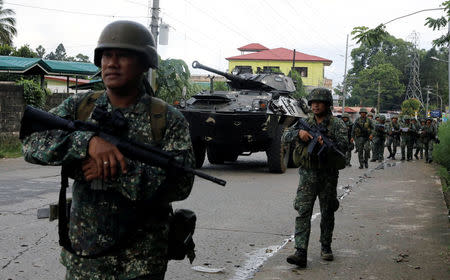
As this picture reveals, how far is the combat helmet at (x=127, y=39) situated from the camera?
8.57ft

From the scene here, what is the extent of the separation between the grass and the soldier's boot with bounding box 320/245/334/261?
1196cm

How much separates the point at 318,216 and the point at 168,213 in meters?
5.88

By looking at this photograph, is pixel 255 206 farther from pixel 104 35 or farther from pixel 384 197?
pixel 104 35

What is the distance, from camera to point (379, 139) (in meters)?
20.6

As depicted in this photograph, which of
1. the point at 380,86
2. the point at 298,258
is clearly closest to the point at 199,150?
the point at 298,258

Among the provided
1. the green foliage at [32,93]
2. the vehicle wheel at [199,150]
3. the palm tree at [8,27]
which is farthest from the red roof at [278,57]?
the vehicle wheel at [199,150]

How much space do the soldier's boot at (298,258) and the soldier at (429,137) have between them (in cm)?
1656

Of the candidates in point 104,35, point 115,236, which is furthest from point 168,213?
point 104,35

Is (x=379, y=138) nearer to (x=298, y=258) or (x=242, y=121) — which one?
(x=242, y=121)

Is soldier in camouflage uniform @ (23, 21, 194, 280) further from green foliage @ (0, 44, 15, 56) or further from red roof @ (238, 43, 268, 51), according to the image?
red roof @ (238, 43, 268, 51)

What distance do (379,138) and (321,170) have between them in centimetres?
1516

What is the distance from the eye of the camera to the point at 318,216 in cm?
831

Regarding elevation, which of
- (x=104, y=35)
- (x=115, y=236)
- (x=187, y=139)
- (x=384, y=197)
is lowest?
(x=384, y=197)

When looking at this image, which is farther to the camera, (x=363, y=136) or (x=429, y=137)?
(x=429, y=137)
